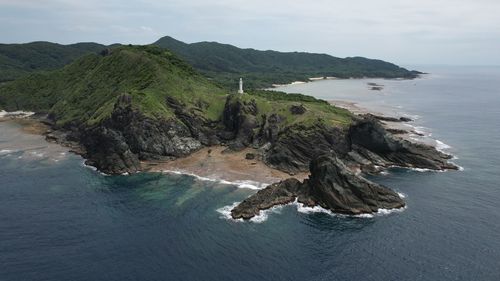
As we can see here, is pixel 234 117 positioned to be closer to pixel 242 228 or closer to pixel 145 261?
pixel 242 228

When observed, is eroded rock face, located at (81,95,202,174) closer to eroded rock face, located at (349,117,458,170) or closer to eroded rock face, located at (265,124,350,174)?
eroded rock face, located at (265,124,350,174)

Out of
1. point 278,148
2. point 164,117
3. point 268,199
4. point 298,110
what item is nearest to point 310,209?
point 268,199

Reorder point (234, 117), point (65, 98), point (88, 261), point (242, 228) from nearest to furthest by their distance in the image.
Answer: point (88, 261)
point (242, 228)
point (234, 117)
point (65, 98)

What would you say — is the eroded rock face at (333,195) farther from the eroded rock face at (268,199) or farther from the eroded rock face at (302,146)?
the eroded rock face at (302,146)

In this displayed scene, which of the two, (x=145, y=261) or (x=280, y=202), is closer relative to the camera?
A: (x=145, y=261)

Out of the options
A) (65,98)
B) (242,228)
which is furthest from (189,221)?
(65,98)

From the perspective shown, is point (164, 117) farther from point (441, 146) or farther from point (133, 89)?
point (441, 146)

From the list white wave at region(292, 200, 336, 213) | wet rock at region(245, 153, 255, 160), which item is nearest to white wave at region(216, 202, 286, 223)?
white wave at region(292, 200, 336, 213)

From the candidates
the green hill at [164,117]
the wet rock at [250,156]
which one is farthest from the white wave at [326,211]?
the wet rock at [250,156]
